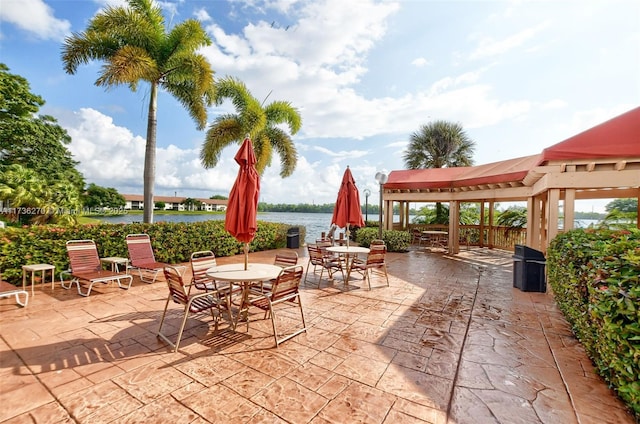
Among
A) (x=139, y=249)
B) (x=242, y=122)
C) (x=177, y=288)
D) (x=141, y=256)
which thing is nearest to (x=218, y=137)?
(x=242, y=122)

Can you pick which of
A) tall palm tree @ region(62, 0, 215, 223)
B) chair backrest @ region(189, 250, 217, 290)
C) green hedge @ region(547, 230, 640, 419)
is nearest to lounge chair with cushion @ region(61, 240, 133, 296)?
chair backrest @ region(189, 250, 217, 290)

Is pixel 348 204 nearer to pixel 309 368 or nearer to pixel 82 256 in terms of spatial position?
pixel 309 368

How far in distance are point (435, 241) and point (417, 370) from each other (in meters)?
12.4

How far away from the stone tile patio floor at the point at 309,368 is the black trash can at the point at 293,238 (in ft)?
28.1

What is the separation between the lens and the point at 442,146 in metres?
18.6

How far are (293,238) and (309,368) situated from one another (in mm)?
10806

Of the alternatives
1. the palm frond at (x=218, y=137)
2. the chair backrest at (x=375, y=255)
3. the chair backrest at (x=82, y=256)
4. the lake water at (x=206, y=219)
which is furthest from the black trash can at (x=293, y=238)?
the chair backrest at (x=82, y=256)

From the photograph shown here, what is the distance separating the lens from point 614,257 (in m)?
2.64

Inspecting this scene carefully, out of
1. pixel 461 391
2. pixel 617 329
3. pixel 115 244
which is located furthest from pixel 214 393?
pixel 115 244

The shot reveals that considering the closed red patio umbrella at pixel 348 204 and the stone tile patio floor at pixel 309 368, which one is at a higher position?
the closed red patio umbrella at pixel 348 204

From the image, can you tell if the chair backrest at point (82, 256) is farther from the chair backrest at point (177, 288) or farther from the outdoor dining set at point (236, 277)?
the chair backrest at point (177, 288)

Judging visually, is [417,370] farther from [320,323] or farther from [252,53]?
[252,53]

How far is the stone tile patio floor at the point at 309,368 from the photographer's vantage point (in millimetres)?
2330

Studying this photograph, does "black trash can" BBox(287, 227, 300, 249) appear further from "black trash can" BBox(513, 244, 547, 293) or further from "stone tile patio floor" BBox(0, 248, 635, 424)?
"black trash can" BBox(513, 244, 547, 293)
